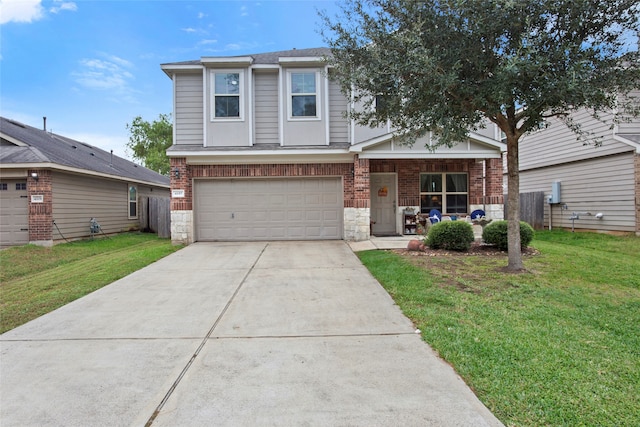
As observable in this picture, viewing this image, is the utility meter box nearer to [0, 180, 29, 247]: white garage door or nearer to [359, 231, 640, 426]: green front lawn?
[359, 231, 640, 426]: green front lawn

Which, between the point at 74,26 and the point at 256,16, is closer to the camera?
the point at 74,26

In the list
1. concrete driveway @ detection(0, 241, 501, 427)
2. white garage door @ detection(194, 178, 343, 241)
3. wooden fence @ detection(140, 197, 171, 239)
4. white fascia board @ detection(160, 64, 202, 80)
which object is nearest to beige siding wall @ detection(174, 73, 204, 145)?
white fascia board @ detection(160, 64, 202, 80)

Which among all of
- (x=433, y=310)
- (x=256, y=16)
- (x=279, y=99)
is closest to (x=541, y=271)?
(x=433, y=310)

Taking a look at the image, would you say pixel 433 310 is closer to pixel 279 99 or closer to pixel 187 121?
pixel 279 99

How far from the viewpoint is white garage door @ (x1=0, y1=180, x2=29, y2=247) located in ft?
38.7

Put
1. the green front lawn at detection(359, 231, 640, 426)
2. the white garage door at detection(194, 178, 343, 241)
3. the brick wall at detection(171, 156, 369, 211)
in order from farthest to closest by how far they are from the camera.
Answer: the white garage door at detection(194, 178, 343, 241), the brick wall at detection(171, 156, 369, 211), the green front lawn at detection(359, 231, 640, 426)

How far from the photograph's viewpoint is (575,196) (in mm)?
13930

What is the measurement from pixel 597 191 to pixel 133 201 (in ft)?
64.5

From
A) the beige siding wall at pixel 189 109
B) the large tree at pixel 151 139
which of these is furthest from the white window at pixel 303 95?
the large tree at pixel 151 139

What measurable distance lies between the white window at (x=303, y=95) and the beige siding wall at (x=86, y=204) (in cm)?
842

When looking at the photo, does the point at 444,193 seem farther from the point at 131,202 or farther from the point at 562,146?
the point at 131,202

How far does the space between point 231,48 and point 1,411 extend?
518 inches

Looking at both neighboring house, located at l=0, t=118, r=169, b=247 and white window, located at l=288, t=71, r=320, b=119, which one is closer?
white window, located at l=288, t=71, r=320, b=119

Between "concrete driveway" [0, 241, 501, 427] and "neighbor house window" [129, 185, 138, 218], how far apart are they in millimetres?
12711
